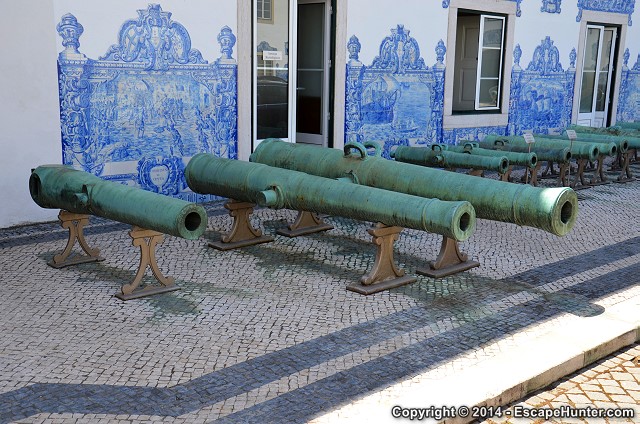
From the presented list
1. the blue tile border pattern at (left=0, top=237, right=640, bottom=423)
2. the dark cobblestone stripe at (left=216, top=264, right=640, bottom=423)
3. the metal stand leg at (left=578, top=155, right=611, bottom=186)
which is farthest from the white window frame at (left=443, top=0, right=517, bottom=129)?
the dark cobblestone stripe at (left=216, top=264, right=640, bottom=423)

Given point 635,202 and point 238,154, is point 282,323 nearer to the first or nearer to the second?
point 238,154

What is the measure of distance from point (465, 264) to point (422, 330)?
1425 millimetres

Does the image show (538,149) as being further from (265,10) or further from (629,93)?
(629,93)

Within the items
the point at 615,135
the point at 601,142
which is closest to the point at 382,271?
the point at 601,142

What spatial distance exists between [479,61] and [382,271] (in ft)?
22.1

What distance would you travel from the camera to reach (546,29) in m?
11.7

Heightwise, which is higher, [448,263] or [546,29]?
[546,29]

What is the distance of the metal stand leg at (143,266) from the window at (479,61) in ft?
22.5

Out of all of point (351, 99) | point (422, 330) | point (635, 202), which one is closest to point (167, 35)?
point (351, 99)

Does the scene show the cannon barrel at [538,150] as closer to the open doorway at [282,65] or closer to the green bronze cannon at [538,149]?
the green bronze cannon at [538,149]

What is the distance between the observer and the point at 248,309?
14.6ft

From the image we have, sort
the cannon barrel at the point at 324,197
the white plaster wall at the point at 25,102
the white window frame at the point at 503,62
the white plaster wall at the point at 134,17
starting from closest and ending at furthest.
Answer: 1. the cannon barrel at the point at 324,197
2. the white plaster wall at the point at 25,102
3. the white plaster wall at the point at 134,17
4. the white window frame at the point at 503,62

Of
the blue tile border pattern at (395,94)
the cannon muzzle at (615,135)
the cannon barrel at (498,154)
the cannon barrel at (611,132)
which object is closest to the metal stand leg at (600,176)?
the cannon muzzle at (615,135)

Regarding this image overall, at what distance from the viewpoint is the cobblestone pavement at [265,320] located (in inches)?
129
